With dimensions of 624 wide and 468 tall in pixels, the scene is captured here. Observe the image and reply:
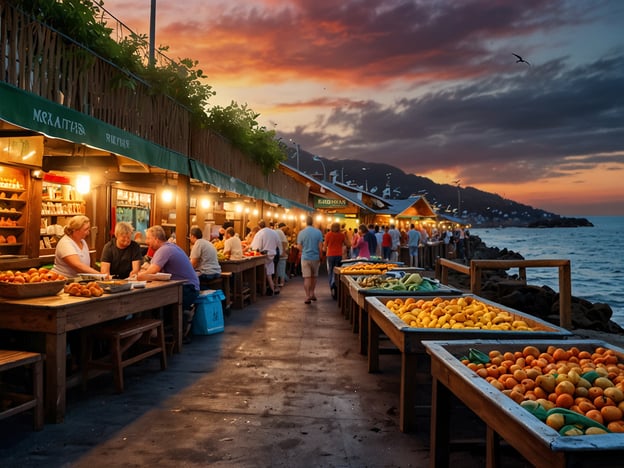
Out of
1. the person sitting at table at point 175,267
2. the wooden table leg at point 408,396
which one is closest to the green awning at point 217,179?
the person sitting at table at point 175,267

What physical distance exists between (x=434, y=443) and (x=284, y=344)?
15.0ft

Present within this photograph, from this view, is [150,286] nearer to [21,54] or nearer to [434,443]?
[21,54]

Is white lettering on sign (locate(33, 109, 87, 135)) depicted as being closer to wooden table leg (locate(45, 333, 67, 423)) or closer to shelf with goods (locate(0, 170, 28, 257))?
wooden table leg (locate(45, 333, 67, 423))

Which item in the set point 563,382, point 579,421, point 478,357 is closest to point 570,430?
point 579,421

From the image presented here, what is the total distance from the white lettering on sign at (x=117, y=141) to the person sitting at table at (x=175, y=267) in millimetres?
1392

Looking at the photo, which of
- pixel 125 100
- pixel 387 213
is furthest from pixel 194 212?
pixel 387 213

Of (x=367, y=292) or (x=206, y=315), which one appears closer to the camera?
(x=367, y=292)

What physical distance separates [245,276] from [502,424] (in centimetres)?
1115

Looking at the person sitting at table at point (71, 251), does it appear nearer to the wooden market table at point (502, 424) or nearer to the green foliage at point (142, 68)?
the green foliage at point (142, 68)

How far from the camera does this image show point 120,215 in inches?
517

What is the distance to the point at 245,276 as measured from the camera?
1343 centimetres

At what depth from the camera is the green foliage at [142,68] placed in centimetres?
658

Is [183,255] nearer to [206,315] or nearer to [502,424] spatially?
[206,315]

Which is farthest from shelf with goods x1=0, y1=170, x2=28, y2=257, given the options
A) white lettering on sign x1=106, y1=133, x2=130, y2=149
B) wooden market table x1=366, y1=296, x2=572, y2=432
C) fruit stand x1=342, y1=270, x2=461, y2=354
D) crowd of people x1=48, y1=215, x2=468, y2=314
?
wooden market table x1=366, y1=296, x2=572, y2=432
